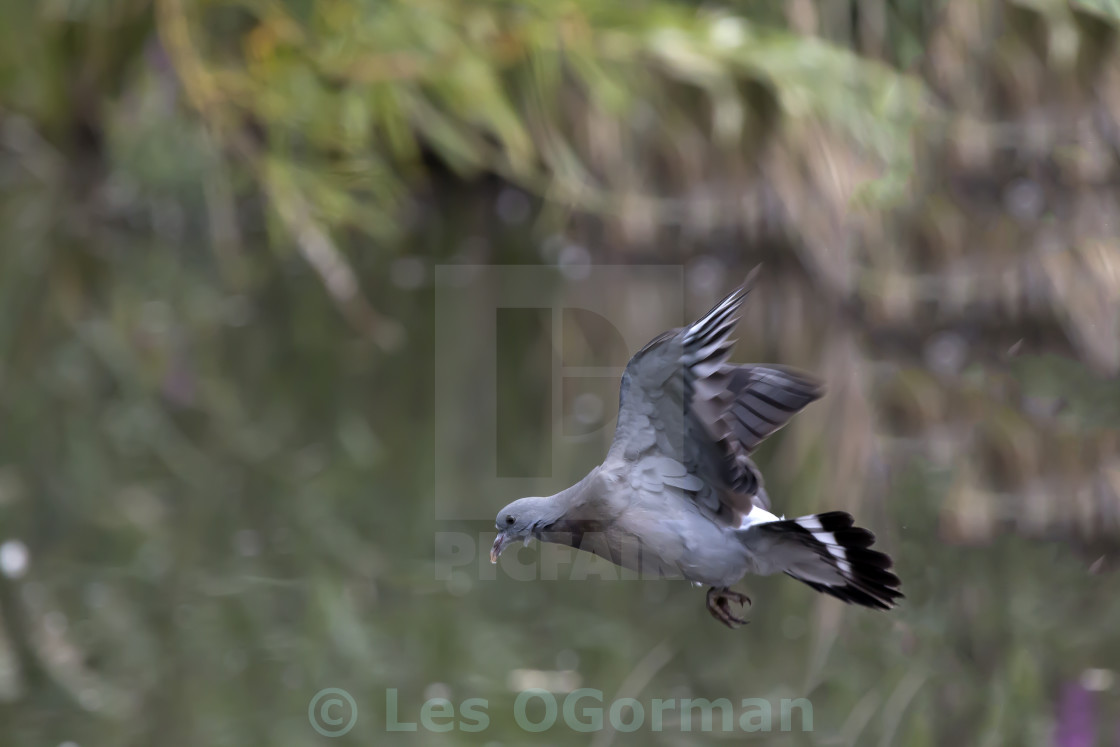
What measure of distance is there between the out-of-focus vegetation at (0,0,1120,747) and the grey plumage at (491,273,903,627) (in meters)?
1.12

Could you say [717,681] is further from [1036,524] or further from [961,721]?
[1036,524]

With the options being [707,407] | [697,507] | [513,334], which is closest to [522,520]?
[697,507]

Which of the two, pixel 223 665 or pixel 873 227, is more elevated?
pixel 873 227

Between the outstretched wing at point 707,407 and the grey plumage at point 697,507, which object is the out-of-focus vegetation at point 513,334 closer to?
the grey plumage at point 697,507

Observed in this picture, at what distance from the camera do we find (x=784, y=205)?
24.4 feet

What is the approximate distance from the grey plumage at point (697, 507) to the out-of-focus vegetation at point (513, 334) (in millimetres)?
1121

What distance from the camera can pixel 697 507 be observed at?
2.64 meters

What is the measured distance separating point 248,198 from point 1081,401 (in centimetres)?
644

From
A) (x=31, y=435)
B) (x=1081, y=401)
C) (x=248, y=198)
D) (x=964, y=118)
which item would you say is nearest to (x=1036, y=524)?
(x=1081, y=401)

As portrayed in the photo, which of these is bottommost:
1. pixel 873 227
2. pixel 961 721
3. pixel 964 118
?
pixel 961 721

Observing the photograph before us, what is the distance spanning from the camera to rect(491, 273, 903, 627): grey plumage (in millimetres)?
2477

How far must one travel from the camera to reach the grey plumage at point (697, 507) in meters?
2.48

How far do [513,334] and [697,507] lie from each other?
18.0 ft

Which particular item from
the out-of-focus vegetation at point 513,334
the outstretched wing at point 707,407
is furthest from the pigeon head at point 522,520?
the out-of-focus vegetation at point 513,334
